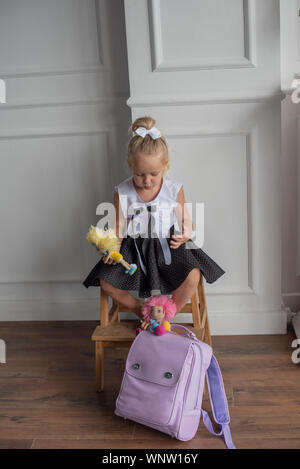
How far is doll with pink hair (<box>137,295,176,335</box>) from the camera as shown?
1.76 meters

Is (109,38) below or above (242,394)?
above

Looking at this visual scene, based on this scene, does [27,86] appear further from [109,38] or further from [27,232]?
[27,232]

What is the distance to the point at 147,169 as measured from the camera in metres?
1.79

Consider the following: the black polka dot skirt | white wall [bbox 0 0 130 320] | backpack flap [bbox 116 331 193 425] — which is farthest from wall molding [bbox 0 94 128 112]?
backpack flap [bbox 116 331 193 425]

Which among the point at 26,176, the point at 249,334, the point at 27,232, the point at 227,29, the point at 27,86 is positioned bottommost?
the point at 249,334

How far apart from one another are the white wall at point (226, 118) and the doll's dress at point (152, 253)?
0.78 feet

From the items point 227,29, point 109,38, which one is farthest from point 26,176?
point 227,29

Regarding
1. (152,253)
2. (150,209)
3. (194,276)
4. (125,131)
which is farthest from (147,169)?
(125,131)

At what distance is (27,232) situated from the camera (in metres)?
2.43

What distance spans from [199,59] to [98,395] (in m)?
1.33

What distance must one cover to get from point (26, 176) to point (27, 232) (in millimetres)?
267

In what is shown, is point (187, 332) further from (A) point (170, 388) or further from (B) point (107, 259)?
(B) point (107, 259)
